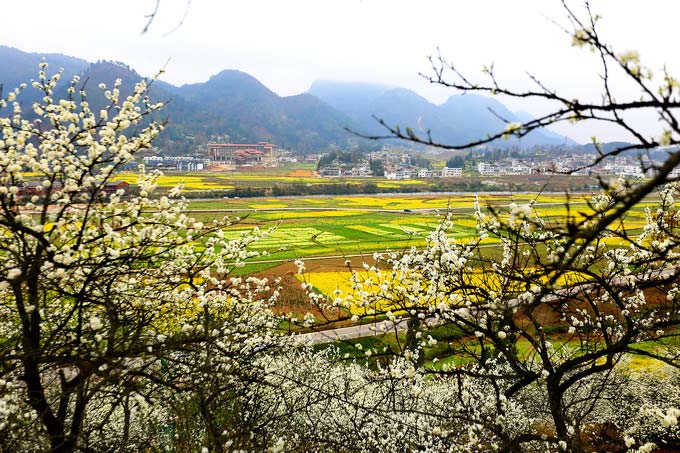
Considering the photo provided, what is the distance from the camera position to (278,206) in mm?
70312

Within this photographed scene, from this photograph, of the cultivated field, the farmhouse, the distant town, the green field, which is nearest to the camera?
the cultivated field

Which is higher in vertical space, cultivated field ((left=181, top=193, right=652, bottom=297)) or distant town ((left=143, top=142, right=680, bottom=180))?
distant town ((left=143, top=142, right=680, bottom=180))

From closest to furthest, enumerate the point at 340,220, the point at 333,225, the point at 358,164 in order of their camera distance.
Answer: the point at 333,225 → the point at 340,220 → the point at 358,164

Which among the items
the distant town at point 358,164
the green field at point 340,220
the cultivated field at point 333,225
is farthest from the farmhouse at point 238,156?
the cultivated field at point 333,225

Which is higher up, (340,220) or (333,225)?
(340,220)

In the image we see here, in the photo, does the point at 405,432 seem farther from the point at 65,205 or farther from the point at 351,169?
the point at 351,169

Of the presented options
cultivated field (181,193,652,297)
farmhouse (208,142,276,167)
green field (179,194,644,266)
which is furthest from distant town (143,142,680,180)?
green field (179,194,644,266)

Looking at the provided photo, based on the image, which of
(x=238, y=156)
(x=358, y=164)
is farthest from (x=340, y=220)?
(x=238, y=156)

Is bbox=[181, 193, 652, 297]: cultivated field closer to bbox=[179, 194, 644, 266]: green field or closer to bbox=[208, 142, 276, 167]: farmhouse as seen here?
bbox=[179, 194, 644, 266]: green field

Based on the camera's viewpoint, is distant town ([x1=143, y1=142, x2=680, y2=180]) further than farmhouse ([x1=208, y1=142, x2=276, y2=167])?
No

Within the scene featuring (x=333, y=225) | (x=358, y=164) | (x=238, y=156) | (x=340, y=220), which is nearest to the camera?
(x=333, y=225)

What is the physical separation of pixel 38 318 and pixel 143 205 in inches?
100

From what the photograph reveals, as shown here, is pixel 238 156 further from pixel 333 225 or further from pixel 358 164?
pixel 333 225

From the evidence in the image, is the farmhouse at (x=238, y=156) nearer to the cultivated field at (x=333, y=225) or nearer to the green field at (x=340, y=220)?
the green field at (x=340, y=220)
